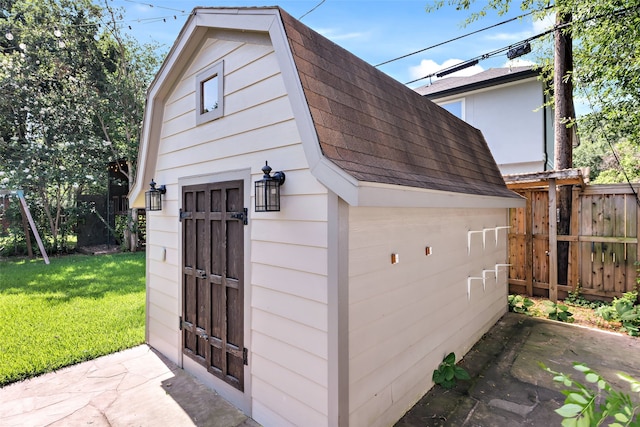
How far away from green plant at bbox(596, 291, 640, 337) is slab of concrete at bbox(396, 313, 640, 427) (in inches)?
11.9

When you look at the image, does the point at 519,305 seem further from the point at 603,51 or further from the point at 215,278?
the point at 215,278

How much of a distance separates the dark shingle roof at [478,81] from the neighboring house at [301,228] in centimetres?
624

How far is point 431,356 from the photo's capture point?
10.9 feet

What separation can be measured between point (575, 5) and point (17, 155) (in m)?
15.2

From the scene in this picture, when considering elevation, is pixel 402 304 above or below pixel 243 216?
below

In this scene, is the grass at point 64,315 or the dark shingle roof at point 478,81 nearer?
the grass at point 64,315

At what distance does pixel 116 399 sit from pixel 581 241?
749 centimetres

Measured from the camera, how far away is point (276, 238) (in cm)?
267

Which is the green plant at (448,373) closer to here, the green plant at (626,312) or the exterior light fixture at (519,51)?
the green plant at (626,312)

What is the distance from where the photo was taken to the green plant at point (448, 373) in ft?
11.0

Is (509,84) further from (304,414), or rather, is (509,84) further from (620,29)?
(304,414)

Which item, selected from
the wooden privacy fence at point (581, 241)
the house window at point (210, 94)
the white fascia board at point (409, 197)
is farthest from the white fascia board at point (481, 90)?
the house window at point (210, 94)

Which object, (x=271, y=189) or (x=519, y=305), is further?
(x=519, y=305)

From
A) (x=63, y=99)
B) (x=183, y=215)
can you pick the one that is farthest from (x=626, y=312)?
(x=63, y=99)
